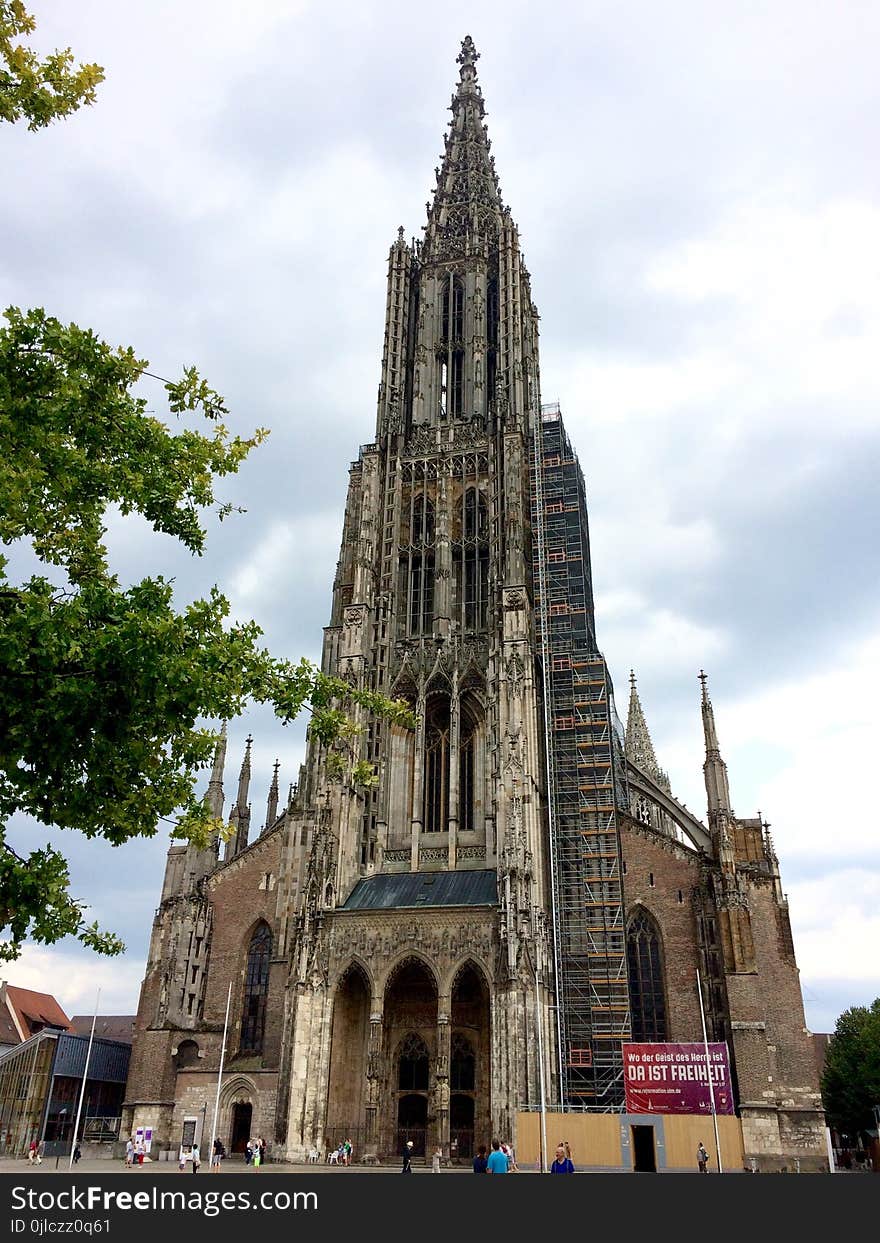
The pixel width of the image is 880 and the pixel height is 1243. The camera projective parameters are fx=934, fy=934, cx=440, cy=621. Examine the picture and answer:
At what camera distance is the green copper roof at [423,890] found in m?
36.1

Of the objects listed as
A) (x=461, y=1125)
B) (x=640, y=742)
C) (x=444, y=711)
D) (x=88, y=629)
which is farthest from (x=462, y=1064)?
(x=640, y=742)

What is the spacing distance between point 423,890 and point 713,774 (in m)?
13.4

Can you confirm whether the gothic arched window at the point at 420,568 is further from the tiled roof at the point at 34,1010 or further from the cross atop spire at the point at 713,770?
the tiled roof at the point at 34,1010

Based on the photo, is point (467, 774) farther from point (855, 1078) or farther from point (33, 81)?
point (33, 81)

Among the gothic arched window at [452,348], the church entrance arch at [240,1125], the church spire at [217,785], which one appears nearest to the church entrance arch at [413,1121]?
the church entrance arch at [240,1125]

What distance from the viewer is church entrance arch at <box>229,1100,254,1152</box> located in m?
37.3

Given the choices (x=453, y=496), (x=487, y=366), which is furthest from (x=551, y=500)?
(x=487, y=366)

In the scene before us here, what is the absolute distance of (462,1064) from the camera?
117 ft

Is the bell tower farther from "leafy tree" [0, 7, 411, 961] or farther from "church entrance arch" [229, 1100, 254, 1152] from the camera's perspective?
"leafy tree" [0, 7, 411, 961]

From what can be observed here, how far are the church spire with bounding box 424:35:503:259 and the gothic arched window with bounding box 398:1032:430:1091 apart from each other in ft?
145

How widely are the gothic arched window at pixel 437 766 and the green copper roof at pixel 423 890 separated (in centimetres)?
309

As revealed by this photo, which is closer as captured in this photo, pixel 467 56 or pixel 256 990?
pixel 256 990
